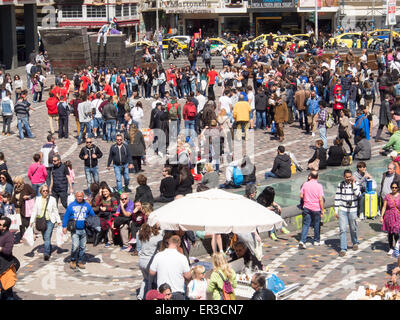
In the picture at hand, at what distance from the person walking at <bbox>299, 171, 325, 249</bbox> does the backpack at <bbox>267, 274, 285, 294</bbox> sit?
3129mm

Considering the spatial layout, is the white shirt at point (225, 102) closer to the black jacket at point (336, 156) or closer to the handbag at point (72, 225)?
the black jacket at point (336, 156)

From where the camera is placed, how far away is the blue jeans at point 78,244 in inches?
594

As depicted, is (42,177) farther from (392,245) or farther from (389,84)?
(389,84)

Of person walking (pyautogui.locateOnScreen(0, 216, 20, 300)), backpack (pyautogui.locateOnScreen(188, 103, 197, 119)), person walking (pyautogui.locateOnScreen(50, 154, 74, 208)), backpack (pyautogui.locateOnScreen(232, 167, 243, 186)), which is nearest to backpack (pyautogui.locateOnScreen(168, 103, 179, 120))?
backpack (pyautogui.locateOnScreen(188, 103, 197, 119))

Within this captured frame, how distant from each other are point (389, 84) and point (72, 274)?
1754cm

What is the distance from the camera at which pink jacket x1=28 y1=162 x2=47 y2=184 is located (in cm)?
1858

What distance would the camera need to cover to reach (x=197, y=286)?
38.9 ft

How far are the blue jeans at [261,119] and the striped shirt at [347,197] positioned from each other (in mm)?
12223

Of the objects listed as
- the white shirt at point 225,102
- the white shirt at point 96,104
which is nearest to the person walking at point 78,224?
the white shirt at point 96,104

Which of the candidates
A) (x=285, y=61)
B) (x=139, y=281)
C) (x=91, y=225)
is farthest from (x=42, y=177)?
(x=285, y=61)

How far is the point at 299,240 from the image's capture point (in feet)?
55.8

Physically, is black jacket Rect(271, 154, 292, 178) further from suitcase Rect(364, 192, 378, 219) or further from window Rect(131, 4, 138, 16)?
window Rect(131, 4, 138, 16)

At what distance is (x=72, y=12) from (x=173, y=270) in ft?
192

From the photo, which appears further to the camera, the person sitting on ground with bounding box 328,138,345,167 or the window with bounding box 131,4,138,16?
the window with bounding box 131,4,138,16
